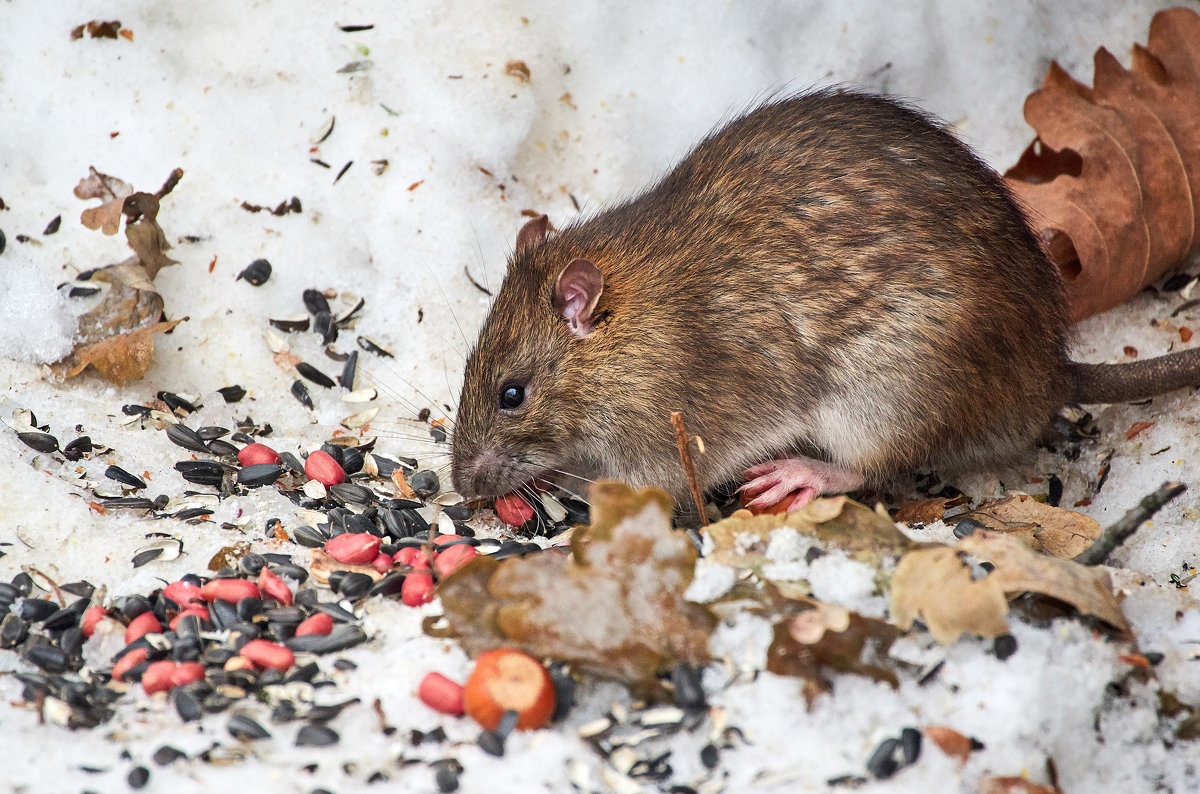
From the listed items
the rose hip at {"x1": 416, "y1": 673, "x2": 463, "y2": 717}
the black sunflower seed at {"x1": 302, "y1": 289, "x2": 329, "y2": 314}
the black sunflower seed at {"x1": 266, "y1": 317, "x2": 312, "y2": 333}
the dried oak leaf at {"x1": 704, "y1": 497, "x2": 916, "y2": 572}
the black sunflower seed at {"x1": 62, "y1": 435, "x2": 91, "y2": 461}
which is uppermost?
the dried oak leaf at {"x1": 704, "y1": 497, "x2": 916, "y2": 572}

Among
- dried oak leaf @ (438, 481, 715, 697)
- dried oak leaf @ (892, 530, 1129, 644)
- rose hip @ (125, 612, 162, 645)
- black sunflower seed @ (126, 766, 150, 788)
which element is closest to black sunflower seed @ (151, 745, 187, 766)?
black sunflower seed @ (126, 766, 150, 788)

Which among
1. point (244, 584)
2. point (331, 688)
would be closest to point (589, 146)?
point (244, 584)

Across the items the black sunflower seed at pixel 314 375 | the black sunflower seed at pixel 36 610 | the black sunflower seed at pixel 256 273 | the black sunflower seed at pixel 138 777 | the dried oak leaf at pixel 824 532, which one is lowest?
the black sunflower seed at pixel 36 610

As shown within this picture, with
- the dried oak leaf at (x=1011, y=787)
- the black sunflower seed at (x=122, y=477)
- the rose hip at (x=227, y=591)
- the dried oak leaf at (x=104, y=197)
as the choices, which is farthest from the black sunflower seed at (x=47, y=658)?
the dried oak leaf at (x=1011, y=787)

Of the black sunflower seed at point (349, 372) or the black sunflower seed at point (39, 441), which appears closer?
the black sunflower seed at point (39, 441)

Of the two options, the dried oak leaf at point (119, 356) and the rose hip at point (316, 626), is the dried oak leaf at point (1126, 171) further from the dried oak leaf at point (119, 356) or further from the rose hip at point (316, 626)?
the dried oak leaf at point (119, 356)

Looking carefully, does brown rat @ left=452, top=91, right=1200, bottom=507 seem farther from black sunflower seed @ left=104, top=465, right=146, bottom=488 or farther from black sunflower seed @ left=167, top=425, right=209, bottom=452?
black sunflower seed @ left=104, top=465, right=146, bottom=488
